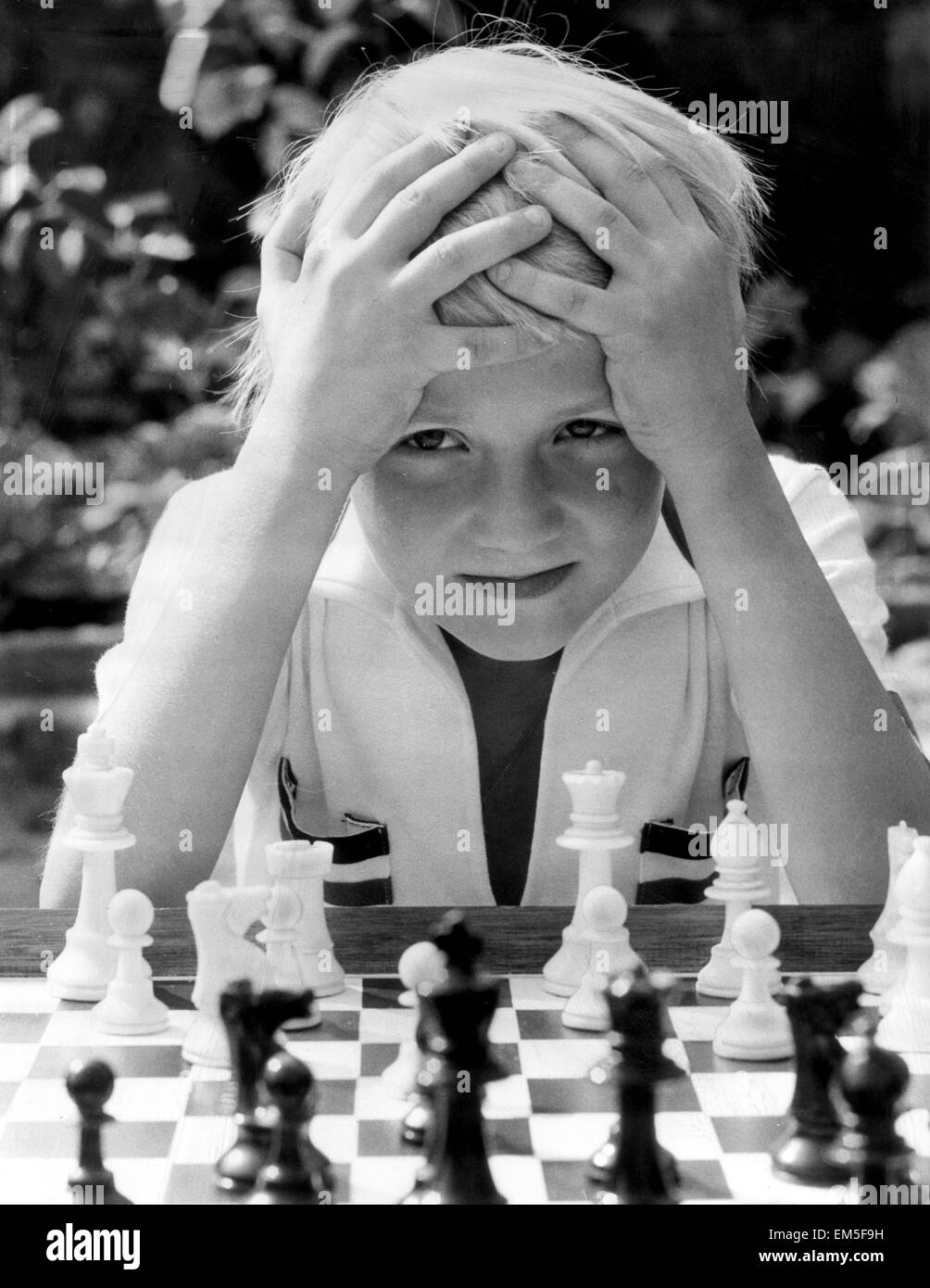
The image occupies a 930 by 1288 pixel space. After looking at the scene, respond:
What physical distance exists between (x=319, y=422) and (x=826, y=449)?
44cm

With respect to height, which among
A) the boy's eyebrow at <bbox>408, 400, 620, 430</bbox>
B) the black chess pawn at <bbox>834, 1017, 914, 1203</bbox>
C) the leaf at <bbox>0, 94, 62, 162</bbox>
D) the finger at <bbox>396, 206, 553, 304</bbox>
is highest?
the leaf at <bbox>0, 94, 62, 162</bbox>

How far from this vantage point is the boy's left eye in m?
1.20

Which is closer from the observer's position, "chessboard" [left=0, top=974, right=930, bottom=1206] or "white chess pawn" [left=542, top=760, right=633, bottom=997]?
"chessboard" [left=0, top=974, right=930, bottom=1206]

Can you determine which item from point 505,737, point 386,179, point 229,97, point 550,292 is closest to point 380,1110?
point 505,737

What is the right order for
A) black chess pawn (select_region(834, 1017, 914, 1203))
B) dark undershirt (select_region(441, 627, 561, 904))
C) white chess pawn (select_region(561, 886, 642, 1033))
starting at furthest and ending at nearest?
dark undershirt (select_region(441, 627, 561, 904)), white chess pawn (select_region(561, 886, 642, 1033)), black chess pawn (select_region(834, 1017, 914, 1203))

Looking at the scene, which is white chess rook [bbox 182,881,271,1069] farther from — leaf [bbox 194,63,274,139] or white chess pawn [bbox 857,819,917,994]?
leaf [bbox 194,63,274,139]

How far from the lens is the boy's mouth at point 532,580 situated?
1.27m

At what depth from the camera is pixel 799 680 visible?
4.09 ft

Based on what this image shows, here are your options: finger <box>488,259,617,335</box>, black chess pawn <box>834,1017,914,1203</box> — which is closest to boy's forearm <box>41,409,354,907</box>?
finger <box>488,259,617,335</box>

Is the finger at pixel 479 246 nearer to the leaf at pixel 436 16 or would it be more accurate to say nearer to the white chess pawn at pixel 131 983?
the leaf at pixel 436 16

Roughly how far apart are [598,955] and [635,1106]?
26 cm

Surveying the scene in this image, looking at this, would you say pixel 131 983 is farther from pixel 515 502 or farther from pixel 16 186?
pixel 16 186

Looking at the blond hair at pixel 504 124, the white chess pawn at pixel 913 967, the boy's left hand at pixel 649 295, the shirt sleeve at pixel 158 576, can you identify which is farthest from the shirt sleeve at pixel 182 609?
the white chess pawn at pixel 913 967
